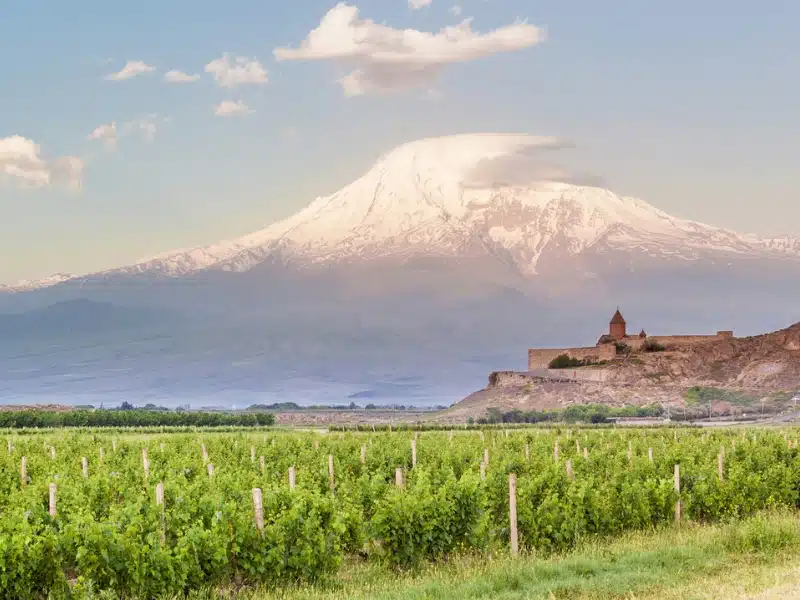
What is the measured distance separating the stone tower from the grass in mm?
148219

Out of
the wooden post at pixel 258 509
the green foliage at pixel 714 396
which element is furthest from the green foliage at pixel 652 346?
the wooden post at pixel 258 509

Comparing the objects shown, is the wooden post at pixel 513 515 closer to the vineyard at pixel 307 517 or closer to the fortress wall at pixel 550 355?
the vineyard at pixel 307 517

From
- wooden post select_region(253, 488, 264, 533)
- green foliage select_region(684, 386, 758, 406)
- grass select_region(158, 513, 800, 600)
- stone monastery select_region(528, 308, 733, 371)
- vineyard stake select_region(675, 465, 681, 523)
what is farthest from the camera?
stone monastery select_region(528, 308, 733, 371)

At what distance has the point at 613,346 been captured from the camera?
512ft

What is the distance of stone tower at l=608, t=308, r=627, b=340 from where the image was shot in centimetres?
16634

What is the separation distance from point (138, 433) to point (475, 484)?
202ft

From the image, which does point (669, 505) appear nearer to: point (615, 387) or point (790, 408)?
point (790, 408)

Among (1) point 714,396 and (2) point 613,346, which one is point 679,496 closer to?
(1) point 714,396

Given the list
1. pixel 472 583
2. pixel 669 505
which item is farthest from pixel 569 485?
pixel 472 583

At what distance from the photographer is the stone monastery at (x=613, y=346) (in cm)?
15538

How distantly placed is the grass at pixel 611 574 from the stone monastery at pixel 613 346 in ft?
447

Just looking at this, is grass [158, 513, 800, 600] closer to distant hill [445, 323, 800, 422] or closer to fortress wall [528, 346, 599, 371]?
distant hill [445, 323, 800, 422]

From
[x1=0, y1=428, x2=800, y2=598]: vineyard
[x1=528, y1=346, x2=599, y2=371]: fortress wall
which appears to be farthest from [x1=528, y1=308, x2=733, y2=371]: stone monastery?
[x1=0, y1=428, x2=800, y2=598]: vineyard

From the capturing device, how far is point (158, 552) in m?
15.0
